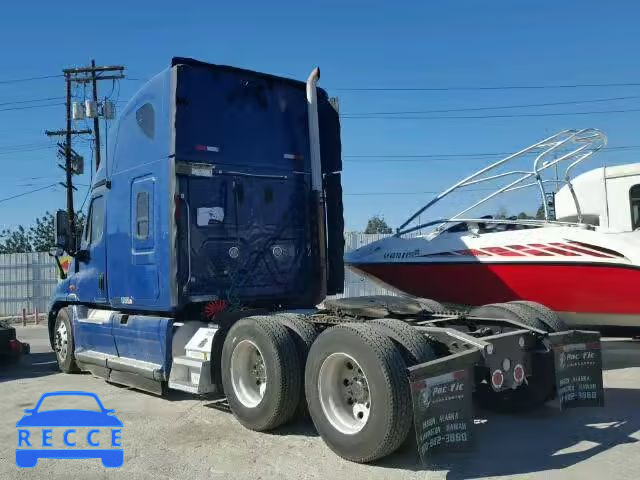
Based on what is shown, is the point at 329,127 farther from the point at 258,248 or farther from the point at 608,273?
the point at 608,273

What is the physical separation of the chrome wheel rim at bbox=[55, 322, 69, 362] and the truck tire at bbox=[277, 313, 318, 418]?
454 cm

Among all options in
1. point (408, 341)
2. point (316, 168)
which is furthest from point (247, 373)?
point (316, 168)

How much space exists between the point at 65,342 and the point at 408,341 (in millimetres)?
6076

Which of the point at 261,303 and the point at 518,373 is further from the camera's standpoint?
the point at 261,303

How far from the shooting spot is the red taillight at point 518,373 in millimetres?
5184

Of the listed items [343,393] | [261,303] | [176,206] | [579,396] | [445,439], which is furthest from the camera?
[261,303]

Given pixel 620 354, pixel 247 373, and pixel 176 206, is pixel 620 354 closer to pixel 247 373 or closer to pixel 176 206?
pixel 247 373

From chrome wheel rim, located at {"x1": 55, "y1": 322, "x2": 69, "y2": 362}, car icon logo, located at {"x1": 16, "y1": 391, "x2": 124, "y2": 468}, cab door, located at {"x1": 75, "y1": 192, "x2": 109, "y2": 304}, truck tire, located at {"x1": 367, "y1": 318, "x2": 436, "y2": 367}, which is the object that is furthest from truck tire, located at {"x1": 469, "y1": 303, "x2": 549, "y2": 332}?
A: chrome wheel rim, located at {"x1": 55, "y1": 322, "x2": 69, "y2": 362}

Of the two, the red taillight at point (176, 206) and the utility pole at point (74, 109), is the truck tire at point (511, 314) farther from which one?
the utility pole at point (74, 109)

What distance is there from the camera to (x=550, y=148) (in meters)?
10.3

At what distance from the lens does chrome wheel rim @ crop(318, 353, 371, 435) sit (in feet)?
16.0

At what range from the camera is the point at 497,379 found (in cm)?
499

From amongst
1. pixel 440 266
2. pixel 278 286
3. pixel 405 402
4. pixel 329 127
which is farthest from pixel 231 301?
pixel 440 266

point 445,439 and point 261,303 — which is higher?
point 261,303
